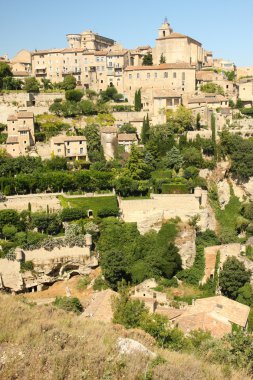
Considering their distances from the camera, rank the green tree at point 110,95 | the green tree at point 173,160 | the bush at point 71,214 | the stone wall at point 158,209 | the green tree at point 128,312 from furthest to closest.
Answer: the green tree at point 110,95, the green tree at point 173,160, the stone wall at point 158,209, the bush at point 71,214, the green tree at point 128,312

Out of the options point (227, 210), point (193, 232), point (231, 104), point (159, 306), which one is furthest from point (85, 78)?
point (159, 306)

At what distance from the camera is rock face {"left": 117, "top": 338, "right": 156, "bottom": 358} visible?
33.7ft

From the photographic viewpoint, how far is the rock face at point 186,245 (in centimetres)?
3038

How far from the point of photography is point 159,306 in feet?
83.5

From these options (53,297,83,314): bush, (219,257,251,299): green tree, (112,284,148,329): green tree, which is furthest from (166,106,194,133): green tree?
(112,284,148,329): green tree

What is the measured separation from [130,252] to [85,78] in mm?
31856

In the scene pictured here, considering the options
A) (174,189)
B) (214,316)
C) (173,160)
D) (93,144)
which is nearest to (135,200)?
(174,189)

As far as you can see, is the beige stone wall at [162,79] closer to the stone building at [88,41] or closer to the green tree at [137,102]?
the green tree at [137,102]

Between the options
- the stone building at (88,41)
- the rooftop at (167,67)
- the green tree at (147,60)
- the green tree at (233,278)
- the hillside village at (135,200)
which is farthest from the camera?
the stone building at (88,41)

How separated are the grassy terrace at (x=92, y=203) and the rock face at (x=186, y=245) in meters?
5.00

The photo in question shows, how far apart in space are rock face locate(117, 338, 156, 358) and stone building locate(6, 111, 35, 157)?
31770mm

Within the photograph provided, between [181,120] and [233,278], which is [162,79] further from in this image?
[233,278]

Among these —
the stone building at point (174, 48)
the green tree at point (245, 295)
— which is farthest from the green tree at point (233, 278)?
the stone building at point (174, 48)

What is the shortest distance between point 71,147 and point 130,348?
3139 centimetres
